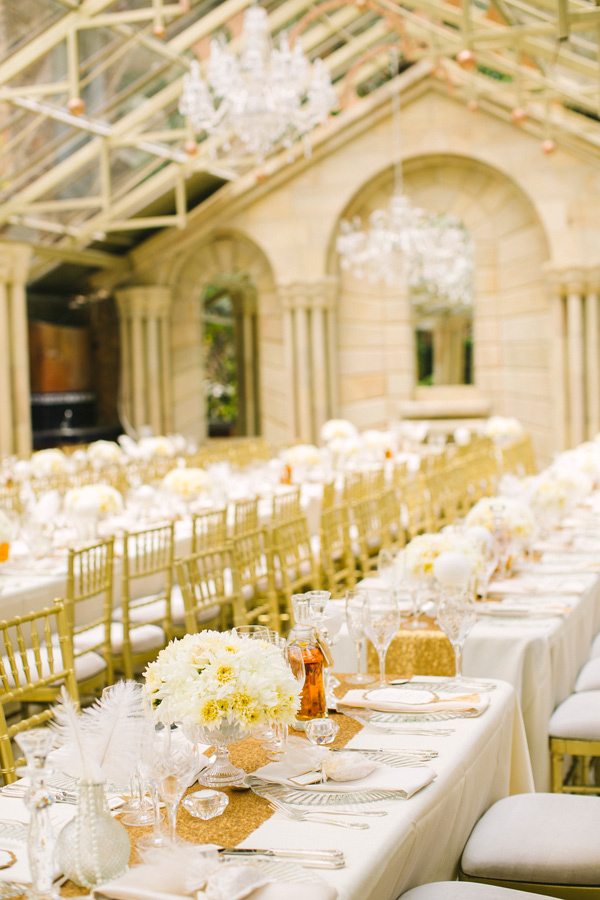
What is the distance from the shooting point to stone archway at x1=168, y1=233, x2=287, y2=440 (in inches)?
550

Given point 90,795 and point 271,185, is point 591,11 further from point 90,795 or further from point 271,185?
point 271,185

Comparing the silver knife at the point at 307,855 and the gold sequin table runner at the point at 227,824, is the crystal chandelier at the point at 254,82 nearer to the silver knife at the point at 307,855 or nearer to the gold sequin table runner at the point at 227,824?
the gold sequin table runner at the point at 227,824

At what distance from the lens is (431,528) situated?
6.62 metres

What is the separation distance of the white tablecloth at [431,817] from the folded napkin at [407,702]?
0.13 feet

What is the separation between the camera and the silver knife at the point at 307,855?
5.68ft

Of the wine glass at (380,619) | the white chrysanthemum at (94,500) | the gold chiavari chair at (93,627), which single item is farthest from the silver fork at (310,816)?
the white chrysanthemum at (94,500)

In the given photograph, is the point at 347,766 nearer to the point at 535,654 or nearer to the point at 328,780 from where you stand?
the point at 328,780

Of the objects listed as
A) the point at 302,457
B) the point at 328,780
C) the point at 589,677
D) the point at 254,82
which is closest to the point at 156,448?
the point at 302,457

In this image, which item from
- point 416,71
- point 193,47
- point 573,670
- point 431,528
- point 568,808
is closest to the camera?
point 568,808

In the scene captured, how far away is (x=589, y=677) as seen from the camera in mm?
3768

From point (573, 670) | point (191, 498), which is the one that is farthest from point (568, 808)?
point (191, 498)

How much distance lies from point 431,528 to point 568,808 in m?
4.13

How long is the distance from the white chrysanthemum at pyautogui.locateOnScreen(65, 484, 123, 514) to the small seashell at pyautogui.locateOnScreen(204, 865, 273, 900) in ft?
13.6

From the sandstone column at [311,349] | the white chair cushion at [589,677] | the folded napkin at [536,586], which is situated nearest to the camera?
the white chair cushion at [589,677]
